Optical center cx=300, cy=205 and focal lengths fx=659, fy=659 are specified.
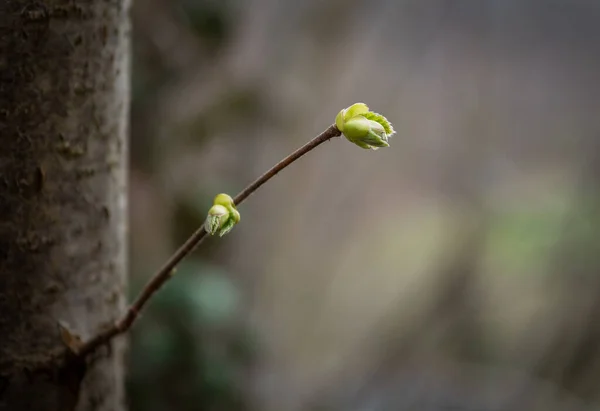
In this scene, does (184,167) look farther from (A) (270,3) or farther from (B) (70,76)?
(B) (70,76)

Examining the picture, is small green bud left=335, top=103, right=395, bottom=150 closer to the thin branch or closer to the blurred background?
the thin branch

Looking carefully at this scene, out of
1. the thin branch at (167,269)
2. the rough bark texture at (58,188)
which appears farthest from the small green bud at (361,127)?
the rough bark texture at (58,188)

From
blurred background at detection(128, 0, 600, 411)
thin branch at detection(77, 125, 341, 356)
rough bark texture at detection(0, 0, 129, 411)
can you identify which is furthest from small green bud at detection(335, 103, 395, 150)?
blurred background at detection(128, 0, 600, 411)

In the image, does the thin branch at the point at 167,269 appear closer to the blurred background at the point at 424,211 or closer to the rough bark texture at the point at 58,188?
the rough bark texture at the point at 58,188

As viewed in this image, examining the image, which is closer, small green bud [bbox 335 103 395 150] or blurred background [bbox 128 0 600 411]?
small green bud [bbox 335 103 395 150]

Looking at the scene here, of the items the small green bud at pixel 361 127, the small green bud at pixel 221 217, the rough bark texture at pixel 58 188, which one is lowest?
the rough bark texture at pixel 58 188

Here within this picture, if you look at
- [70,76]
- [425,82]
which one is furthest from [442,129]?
[70,76]
